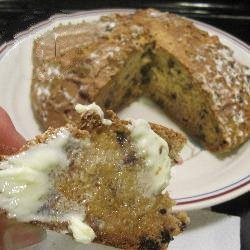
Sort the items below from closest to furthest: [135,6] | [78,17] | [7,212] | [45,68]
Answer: [7,212]
[45,68]
[78,17]
[135,6]

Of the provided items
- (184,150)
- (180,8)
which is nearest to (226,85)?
(184,150)

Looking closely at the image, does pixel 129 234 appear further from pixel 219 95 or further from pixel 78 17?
pixel 78 17

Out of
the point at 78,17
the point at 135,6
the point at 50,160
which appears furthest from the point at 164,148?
the point at 135,6

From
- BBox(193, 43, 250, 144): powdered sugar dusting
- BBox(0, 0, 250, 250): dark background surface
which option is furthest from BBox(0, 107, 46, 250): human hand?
BBox(193, 43, 250, 144): powdered sugar dusting

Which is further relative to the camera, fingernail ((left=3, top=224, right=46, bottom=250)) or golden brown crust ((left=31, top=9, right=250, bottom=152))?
golden brown crust ((left=31, top=9, right=250, bottom=152))

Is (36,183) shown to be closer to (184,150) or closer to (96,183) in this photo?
(96,183)

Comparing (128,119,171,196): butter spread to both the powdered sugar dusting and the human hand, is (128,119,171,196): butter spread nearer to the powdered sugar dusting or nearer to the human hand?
the human hand
